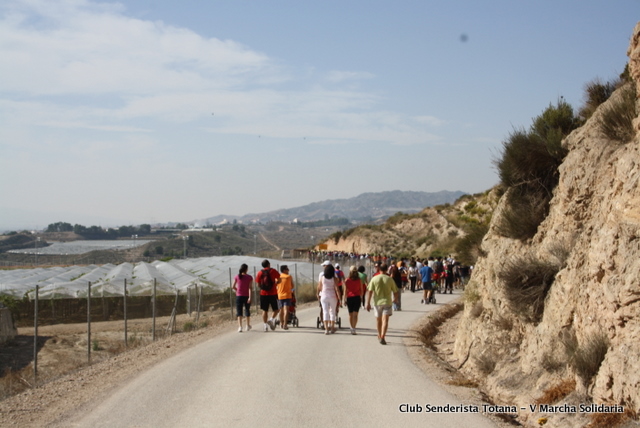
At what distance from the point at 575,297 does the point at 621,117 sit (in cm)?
326

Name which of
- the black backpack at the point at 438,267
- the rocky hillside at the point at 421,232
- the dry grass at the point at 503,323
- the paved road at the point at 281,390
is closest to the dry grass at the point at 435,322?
the paved road at the point at 281,390

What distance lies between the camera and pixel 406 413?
8.06 meters

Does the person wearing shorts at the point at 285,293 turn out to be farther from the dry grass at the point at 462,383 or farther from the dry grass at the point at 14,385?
the dry grass at the point at 462,383

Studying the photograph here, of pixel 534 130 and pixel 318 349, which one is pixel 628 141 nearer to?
pixel 534 130

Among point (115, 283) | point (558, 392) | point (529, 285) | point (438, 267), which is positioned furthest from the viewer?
point (115, 283)

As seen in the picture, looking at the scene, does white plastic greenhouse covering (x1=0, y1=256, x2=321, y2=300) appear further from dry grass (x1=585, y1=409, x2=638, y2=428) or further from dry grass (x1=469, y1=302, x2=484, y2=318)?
dry grass (x1=585, y1=409, x2=638, y2=428)

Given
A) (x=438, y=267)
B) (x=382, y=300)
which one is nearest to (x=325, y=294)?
(x=382, y=300)

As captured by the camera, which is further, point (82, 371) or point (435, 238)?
point (435, 238)

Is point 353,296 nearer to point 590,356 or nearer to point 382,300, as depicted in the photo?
point 382,300

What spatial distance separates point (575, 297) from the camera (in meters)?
9.13

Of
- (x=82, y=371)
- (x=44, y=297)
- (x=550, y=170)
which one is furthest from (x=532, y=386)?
(x=44, y=297)

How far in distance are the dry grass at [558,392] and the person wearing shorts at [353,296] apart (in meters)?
7.14

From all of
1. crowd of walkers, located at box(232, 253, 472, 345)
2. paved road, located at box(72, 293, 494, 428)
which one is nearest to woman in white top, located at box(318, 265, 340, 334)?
crowd of walkers, located at box(232, 253, 472, 345)

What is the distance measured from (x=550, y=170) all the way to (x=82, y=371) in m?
11.0
